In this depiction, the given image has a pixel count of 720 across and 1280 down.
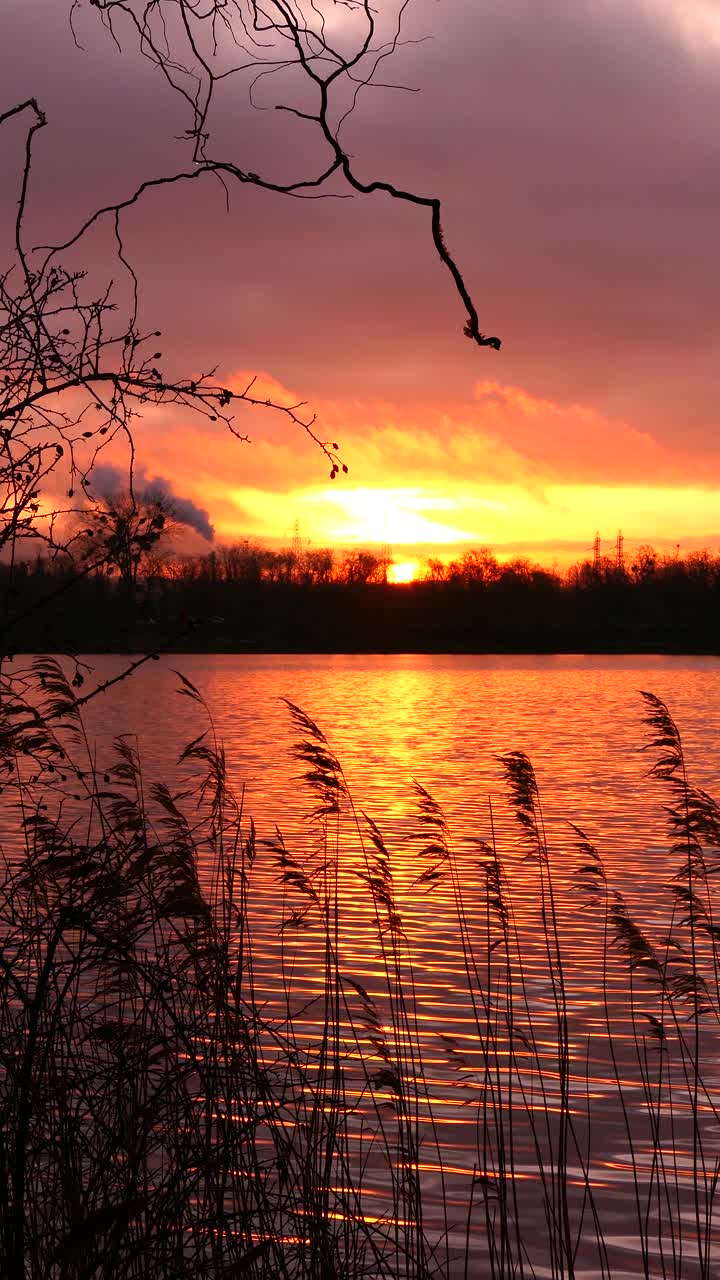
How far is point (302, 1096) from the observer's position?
4656 millimetres

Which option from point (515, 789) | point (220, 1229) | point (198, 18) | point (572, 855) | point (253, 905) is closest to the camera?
point (198, 18)

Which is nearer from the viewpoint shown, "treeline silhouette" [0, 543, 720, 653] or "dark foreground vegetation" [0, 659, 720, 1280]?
"dark foreground vegetation" [0, 659, 720, 1280]

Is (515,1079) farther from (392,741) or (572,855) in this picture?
(392,741)

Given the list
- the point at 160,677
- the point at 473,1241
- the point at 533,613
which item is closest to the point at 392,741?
the point at 473,1241

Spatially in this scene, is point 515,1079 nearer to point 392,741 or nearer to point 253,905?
point 253,905

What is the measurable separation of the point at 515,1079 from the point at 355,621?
4453 inches

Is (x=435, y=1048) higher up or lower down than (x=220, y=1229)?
lower down

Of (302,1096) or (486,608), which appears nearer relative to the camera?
(302,1096)

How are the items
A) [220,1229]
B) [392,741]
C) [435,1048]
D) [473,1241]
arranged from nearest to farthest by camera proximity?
[220,1229] → [473,1241] → [435,1048] → [392,741]

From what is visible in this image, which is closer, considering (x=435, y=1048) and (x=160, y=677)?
(x=435, y=1048)

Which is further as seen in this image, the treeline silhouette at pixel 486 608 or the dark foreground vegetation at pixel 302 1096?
the treeline silhouette at pixel 486 608

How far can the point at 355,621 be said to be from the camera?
121 metres

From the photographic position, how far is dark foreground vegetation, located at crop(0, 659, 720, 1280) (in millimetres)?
3938

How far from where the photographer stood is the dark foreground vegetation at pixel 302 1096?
394 cm
